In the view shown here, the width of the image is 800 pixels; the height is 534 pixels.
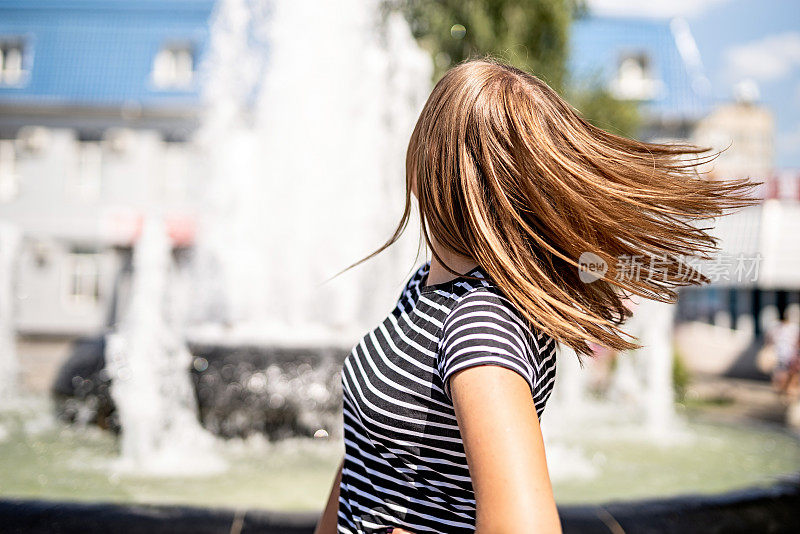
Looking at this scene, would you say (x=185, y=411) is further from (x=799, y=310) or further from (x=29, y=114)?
(x=799, y=310)

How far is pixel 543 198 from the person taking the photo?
103 centimetres

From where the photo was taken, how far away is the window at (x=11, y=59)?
77.8 feet

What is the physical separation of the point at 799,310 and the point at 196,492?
24610 mm

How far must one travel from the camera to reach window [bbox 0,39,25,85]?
934 inches

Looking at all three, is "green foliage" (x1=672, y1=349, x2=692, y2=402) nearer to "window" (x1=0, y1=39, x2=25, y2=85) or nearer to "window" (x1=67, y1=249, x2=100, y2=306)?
"window" (x1=67, y1=249, x2=100, y2=306)

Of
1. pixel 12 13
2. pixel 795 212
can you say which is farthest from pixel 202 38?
pixel 795 212

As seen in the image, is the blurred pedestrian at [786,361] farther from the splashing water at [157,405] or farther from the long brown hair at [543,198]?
the long brown hair at [543,198]

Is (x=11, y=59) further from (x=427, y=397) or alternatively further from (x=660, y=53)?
(x=427, y=397)

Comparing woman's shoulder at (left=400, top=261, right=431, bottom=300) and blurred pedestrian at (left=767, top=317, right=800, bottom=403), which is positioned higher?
woman's shoulder at (left=400, top=261, right=431, bottom=300)

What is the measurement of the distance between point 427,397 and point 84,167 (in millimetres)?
24870

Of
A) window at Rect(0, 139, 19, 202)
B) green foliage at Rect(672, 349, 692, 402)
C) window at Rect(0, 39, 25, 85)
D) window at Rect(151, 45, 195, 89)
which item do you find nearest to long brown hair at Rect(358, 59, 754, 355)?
green foliage at Rect(672, 349, 692, 402)

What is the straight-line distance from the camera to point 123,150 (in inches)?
899

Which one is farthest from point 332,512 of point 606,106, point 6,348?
point 606,106

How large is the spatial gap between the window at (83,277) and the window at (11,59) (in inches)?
250
